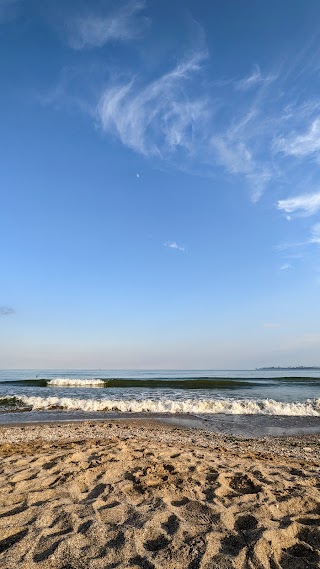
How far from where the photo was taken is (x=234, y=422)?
603 inches

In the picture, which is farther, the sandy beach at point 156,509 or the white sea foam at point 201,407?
the white sea foam at point 201,407

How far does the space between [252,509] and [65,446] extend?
5.60 m

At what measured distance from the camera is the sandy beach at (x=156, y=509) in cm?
361

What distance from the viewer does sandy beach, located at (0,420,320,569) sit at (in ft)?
11.8

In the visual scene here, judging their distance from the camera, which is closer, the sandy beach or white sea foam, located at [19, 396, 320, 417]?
the sandy beach

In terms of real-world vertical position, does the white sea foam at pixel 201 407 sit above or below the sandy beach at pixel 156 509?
below

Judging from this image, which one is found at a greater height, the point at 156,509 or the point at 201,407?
the point at 156,509

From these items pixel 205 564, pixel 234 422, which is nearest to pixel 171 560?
pixel 205 564

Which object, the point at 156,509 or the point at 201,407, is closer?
the point at 156,509

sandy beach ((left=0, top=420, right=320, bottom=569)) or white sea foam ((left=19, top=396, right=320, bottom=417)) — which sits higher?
sandy beach ((left=0, top=420, right=320, bottom=569))

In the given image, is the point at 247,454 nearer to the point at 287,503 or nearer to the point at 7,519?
the point at 287,503

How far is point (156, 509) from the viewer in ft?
15.6

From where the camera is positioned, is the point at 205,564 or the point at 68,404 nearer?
the point at 205,564

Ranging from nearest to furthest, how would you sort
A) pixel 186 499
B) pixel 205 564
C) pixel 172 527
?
pixel 205 564
pixel 172 527
pixel 186 499
